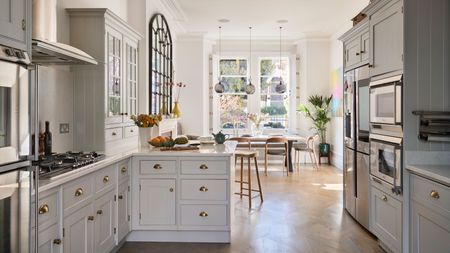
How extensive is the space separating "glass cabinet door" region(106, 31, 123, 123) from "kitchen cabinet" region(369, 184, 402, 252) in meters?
2.66

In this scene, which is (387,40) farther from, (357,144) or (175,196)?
(175,196)

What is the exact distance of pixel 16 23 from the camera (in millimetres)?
1701

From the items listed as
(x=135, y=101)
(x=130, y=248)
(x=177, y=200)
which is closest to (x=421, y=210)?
(x=177, y=200)

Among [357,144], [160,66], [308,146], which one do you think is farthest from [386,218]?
[308,146]

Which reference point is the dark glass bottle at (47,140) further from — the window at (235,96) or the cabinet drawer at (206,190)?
the window at (235,96)

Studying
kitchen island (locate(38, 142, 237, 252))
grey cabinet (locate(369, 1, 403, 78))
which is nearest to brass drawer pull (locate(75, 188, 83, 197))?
kitchen island (locate(38, 142, 237, 252))

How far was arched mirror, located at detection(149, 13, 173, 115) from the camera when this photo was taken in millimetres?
5387

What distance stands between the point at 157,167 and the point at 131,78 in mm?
1265

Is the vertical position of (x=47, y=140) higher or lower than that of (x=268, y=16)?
lower

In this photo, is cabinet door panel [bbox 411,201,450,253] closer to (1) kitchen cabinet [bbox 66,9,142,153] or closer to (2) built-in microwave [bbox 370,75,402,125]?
(2) built-in microwave [bbox 370,75,402,125]

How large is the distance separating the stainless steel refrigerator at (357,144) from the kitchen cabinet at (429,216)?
1057mm

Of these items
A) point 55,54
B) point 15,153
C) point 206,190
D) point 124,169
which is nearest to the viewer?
point 15,153

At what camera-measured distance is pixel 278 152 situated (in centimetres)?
786

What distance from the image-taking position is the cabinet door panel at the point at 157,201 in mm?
3580
